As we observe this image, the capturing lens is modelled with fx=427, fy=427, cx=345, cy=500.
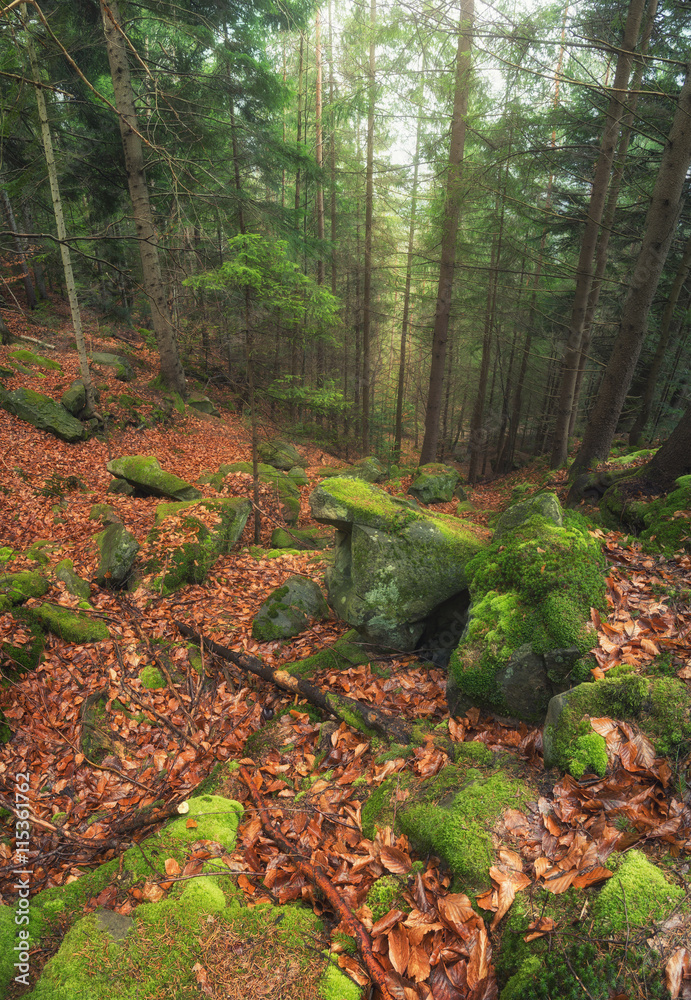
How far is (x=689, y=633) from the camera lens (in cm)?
286

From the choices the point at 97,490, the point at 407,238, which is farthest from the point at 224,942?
the point at 407,238

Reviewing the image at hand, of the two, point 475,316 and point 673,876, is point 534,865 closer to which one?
point 673,876

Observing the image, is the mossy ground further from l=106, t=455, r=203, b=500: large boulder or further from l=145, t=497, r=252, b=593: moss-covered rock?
l=106, t=455, r=203, b=500: large boulder

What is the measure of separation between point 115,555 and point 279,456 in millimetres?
8079

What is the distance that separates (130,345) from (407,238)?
1391 cm

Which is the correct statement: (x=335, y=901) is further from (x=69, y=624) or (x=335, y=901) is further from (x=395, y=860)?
(x=69, y=624)

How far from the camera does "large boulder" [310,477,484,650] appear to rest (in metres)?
5.09

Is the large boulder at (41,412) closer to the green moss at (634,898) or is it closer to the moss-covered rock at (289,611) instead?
the moss-covered rock at (289,611)

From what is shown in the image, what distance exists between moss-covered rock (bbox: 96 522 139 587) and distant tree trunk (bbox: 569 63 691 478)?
8897 mm

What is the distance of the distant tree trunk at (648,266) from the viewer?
19.8 ft

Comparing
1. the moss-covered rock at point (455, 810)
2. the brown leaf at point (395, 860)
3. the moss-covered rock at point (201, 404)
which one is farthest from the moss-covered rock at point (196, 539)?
the moss-covered rock at point (201, 404)

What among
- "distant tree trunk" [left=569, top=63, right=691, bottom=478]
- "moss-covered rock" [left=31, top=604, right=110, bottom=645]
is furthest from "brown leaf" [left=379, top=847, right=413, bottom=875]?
"distant tree trunk" [left=569, top=63, right=691, bottom=478]

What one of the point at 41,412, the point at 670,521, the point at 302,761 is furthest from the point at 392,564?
the point at 41,412

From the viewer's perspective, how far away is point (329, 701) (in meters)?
4.25
